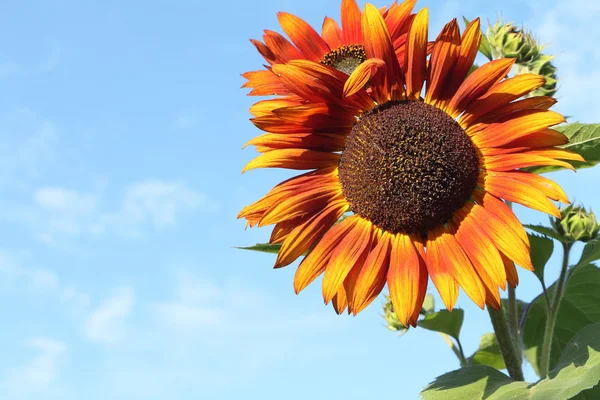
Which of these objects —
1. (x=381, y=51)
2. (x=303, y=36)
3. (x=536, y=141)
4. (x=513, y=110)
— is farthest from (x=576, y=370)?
(x=303, y=36)

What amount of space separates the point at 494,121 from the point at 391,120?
30 centimetres

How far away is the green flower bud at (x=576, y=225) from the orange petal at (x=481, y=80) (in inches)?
28.9

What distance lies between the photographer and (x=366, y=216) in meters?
2.34

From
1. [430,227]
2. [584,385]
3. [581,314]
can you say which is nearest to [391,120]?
[430,227]

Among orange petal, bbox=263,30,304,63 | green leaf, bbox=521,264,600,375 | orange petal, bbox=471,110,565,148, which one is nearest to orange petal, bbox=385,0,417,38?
orange petal, bbox=263,30,304,63

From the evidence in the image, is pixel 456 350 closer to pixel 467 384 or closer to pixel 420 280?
pixel 467 384

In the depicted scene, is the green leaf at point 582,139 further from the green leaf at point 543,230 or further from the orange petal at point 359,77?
the orange petal at point 359,77

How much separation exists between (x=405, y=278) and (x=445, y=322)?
2.87ft

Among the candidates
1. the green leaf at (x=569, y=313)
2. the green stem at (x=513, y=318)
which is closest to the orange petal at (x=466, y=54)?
the green stem at (x=513, y=318)

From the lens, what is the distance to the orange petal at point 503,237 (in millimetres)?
2080

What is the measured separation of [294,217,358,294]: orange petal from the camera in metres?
2.24

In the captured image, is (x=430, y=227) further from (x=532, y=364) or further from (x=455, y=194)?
(x=532, y=364)

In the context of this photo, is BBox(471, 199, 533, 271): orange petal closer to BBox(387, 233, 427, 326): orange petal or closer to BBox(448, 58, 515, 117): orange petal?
BBox(387, 233, 427, 326): orange petal

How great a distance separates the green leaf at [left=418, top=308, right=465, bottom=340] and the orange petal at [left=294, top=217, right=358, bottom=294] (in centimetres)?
76
